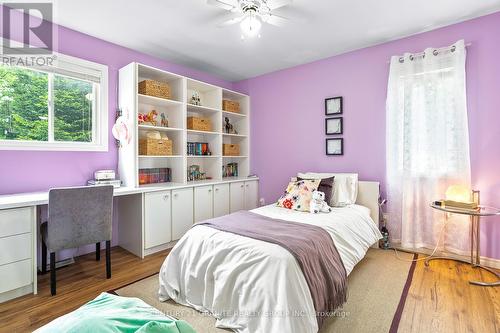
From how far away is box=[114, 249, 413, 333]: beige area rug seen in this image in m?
1.68

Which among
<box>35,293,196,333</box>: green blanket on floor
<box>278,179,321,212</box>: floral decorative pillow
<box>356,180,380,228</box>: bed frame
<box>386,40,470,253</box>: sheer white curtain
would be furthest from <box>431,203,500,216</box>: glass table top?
<box>35,293,196,333</box>: green blanket on floor

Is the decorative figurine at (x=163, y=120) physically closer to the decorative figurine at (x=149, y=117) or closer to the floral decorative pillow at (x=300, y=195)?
the decorative figurine at (x=149, y=117)

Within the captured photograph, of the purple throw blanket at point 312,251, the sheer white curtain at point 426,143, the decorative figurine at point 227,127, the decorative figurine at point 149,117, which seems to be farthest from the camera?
the decorative figurine at point 227,127

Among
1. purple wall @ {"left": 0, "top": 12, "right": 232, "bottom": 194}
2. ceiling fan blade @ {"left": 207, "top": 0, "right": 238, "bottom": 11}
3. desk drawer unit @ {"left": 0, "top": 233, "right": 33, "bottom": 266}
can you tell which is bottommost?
desk drawer unit @ {"left": 0, "top": 233, "right": 33, "bottom": 266}

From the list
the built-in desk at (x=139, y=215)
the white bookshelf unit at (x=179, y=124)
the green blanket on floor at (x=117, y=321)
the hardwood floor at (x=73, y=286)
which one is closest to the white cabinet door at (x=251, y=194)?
the built-in desk at (x=139, y=215)

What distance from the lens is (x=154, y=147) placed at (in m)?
3.12

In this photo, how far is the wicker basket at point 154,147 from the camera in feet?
10.1

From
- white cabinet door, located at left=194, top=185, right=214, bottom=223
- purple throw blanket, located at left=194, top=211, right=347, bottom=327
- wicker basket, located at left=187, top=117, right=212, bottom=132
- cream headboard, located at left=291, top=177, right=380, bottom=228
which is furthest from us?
wicker basket, located at left=187, top=117, right=212, bottom=132

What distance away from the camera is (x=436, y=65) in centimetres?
272

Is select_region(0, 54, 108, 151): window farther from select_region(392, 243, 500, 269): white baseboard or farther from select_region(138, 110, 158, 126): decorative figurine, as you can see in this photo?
select_region(392, 243, 500, 269): white baseboard

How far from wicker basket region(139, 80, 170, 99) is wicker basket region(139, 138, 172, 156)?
0.57 m

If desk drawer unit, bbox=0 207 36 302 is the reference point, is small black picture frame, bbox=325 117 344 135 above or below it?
above

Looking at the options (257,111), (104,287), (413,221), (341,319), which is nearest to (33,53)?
(104,287)

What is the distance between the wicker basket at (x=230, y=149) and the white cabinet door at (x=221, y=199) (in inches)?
25.3
